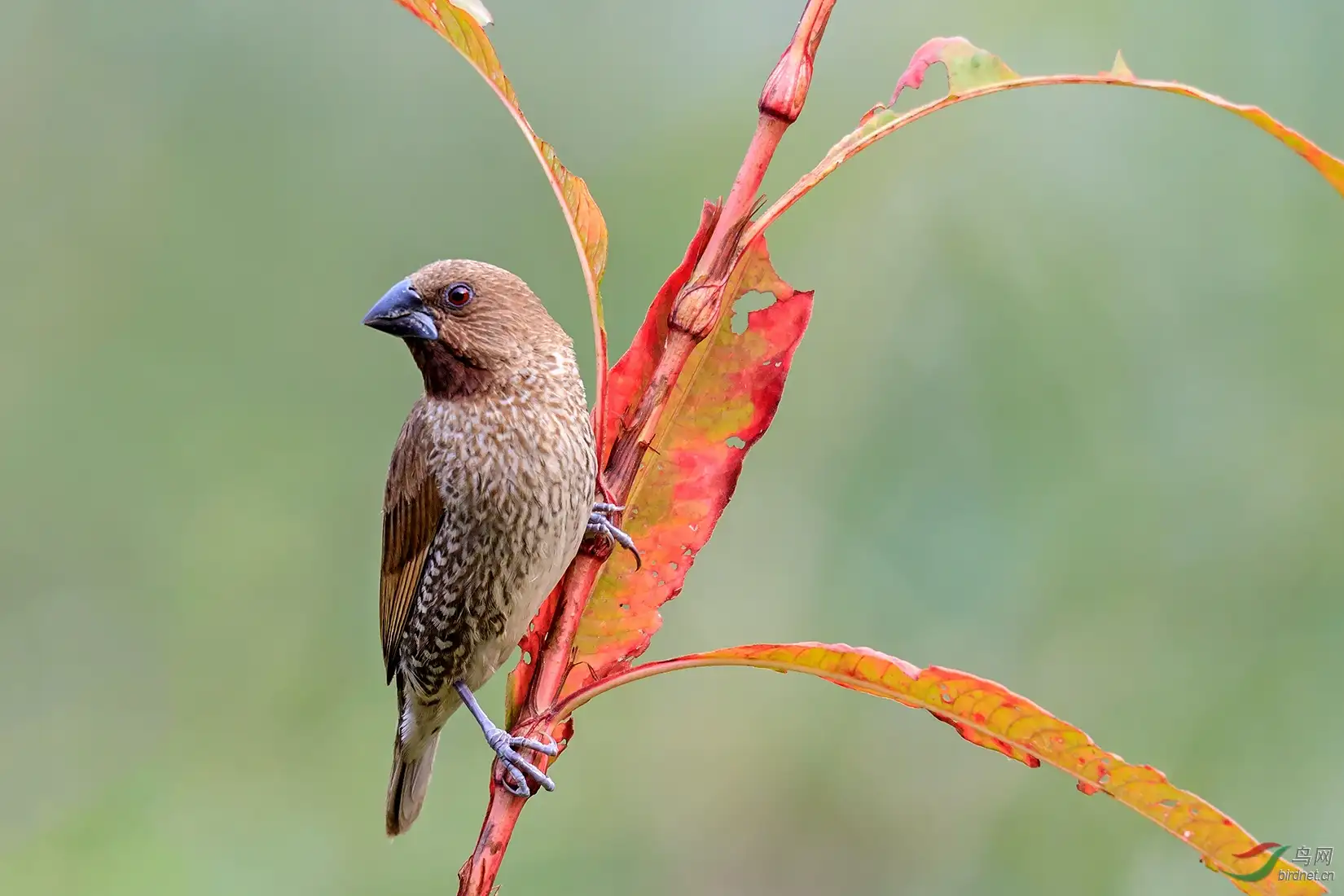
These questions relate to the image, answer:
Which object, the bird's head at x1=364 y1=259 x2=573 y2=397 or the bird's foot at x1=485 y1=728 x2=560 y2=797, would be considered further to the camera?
the bird's head at x1=364 y1=259 x2=573 y2=397

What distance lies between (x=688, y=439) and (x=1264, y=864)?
0.71m

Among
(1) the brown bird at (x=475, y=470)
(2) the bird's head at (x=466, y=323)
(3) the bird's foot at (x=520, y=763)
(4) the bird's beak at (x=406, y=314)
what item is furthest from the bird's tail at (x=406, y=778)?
(3) the bird's foot at (x=520, y=763)

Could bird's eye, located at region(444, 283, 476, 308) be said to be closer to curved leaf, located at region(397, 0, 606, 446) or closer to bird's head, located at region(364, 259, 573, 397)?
bird's head, located at region(364, 259, 573, 397)

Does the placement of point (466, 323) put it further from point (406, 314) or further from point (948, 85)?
point (948, 85)

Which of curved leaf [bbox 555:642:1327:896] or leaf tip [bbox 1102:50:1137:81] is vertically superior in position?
leaf tip [bbox 1102:50:1137:81]

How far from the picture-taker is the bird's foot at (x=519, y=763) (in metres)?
1.39

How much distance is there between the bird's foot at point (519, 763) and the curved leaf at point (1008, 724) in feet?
0.13

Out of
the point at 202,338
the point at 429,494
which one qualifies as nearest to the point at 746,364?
the point at 429,494

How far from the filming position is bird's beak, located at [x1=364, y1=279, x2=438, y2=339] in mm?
2441

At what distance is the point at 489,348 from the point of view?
2.58 meters

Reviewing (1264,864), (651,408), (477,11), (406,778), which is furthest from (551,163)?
(406,778)

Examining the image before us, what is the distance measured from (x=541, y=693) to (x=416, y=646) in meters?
1.38

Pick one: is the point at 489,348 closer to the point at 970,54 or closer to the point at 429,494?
the point at 429,494

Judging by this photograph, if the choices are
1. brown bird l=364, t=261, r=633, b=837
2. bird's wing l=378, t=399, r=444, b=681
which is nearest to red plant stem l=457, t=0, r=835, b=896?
brown bird l=364, t=261, r=633, b=837
